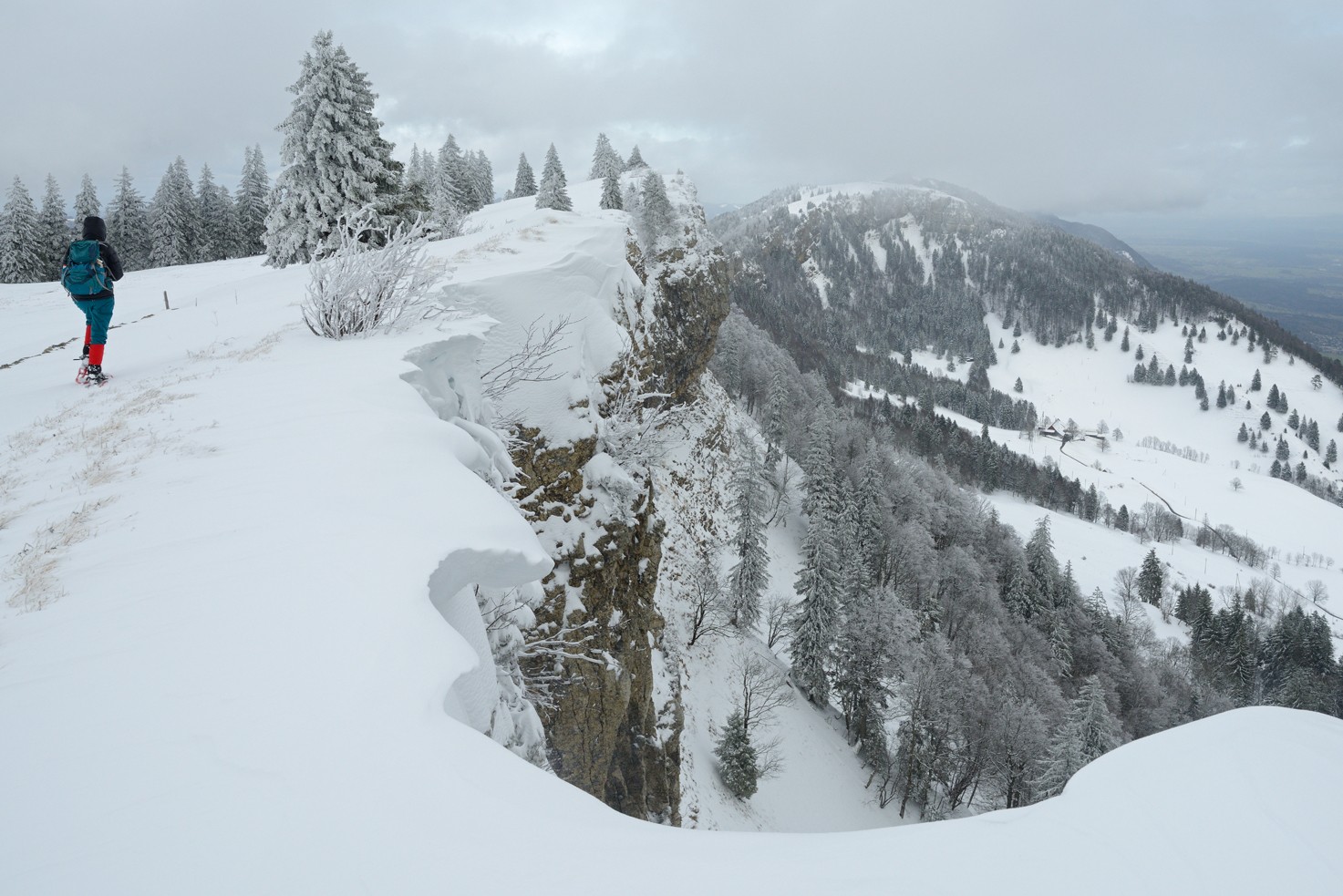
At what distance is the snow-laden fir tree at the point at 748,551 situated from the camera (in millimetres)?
29208

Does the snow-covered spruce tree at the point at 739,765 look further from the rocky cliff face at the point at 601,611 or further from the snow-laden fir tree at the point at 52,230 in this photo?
the snow-laden fir tree at the point at 52,230

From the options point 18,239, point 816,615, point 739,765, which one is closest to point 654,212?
point 816,615

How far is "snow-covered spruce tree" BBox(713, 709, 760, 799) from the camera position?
19797 millimetres

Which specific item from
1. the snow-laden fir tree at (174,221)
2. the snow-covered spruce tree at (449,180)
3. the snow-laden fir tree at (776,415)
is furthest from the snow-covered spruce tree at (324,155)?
the snow-laden fir tree at (776,415)

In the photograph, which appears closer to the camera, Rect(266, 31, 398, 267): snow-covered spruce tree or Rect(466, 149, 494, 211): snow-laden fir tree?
Rect(266, 31, 398, 267): snow-covered spruce tree

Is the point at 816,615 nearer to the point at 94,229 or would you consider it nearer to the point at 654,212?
the point at 654,212

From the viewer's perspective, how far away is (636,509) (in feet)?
38.0

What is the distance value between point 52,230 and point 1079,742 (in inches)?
2369

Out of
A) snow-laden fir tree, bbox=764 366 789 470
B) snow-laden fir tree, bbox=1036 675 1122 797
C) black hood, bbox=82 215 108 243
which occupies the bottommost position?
snow-laden fir tree, bbox=1036 675 1122 797

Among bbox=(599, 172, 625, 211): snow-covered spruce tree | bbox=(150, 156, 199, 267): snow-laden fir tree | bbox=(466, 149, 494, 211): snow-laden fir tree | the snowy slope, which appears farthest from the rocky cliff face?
the snowy slope

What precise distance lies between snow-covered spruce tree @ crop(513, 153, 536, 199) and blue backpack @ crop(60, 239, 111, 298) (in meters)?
57.8

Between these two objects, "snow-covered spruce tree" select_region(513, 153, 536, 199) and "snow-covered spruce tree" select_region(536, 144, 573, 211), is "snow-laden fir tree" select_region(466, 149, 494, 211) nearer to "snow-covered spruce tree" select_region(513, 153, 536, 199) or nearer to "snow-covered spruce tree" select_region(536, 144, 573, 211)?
"snow-covered spruce tree" select_region(513, 153, 536, 199)

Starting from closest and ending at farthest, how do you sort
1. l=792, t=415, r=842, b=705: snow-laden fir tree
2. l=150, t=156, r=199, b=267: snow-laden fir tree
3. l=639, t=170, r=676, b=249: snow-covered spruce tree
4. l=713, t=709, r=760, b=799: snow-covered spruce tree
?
l=713, t=709, r=760, b=799: snow-covered spruce tree → l=792, t=415, r=842, b=705: snow-laden fir tree → l=639, t=170, r=676, b=249: snow-covered spruce tree → l=150, t=156, r=199, b=267: snow-laden fir tree

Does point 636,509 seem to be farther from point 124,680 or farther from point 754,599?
point 754,599
